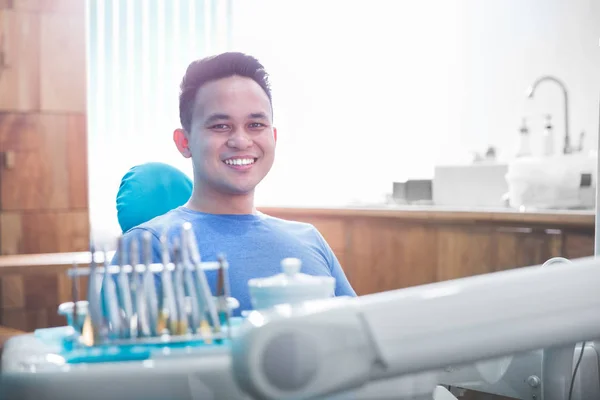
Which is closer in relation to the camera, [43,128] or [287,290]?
[287,290]

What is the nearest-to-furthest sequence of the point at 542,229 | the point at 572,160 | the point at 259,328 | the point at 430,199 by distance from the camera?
the point at 259,328, the point at 542,229, the point at 572,160, the point at 430,199

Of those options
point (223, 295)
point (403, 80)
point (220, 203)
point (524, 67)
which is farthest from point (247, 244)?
point (403, 80)

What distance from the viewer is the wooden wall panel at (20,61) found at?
313cm

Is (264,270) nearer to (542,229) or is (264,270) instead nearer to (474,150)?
(542,229)

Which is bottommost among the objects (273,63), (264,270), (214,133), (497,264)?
(497,264)

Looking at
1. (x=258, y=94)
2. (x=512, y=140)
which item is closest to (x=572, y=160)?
(x=512, y=140)

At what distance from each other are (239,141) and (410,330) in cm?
79

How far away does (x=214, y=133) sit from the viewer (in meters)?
1.24

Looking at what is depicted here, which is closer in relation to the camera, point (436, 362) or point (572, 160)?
point (436, 362)

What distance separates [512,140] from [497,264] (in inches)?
36.5

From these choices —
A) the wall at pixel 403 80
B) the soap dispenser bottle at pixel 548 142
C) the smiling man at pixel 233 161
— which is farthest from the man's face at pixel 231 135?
the wall at pixel 403 80

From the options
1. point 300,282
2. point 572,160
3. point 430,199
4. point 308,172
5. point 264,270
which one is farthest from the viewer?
Answer: point 308,172

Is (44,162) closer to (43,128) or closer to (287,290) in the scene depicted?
(43,128)

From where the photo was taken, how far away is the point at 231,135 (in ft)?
4.07
